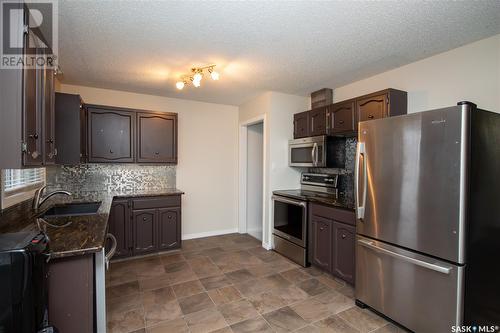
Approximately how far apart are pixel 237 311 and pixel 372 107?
8.24 feet

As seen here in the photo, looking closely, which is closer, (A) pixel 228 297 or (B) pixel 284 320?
(B) pixel 284 320

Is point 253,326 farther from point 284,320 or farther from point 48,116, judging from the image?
point 48,116

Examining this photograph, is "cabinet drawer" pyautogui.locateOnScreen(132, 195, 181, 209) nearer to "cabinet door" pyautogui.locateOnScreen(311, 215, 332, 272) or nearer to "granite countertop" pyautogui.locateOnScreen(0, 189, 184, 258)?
"granite countertop" pyautogui.locateOnScreen(0, 189, 184, 258)

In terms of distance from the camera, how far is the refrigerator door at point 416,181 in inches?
65.7

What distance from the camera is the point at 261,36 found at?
2.14 metres

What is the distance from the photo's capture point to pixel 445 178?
172 centimetres

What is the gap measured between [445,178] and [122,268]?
3.51 meters

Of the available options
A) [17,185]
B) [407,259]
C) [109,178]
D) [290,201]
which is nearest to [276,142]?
[290,201]

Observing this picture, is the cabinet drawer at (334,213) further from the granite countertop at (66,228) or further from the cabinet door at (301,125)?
the granite countertop at (66,228)

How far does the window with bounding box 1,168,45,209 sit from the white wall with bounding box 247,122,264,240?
10.3ft

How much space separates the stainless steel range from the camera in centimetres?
320

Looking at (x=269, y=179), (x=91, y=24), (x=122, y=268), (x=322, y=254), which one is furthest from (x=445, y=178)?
(x=122, y=268)

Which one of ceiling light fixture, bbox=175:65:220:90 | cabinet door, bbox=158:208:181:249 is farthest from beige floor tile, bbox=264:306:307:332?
ceiling light fixture, bbox=175:65:220:90

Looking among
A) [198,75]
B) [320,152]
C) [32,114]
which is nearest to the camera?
[32,114]
